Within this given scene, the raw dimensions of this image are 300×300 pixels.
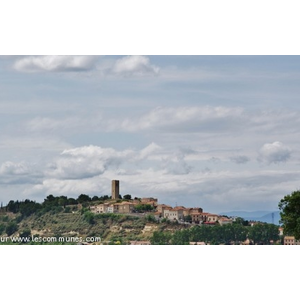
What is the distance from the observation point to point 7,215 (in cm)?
2705

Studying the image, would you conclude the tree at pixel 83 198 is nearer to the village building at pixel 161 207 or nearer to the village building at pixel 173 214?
the village building at pixel 161 207

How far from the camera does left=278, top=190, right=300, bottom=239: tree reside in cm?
2064

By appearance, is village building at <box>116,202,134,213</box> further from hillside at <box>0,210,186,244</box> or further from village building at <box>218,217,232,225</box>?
village building at <box>218,217,232,225</box>

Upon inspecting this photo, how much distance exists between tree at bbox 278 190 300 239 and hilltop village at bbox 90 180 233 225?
4.23 meters

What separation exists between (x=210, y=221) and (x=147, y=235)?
2.81 metres

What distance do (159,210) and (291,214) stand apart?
6.44 meters

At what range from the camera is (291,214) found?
2080 centimetres

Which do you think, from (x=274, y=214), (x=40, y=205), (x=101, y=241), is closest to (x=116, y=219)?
(x=101, y=241)

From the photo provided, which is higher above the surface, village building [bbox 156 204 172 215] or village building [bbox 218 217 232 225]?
village building [bbox 156 204 172 215]

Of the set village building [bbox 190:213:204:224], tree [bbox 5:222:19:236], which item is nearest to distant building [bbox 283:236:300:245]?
village building [bbox 190:213:204:224]

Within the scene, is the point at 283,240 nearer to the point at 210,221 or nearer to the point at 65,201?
the point at 210,221

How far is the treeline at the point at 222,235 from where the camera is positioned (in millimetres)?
26047

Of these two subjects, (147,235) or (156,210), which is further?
(147,235)

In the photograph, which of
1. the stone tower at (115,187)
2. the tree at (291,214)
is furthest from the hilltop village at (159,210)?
the tree at (291,214)
